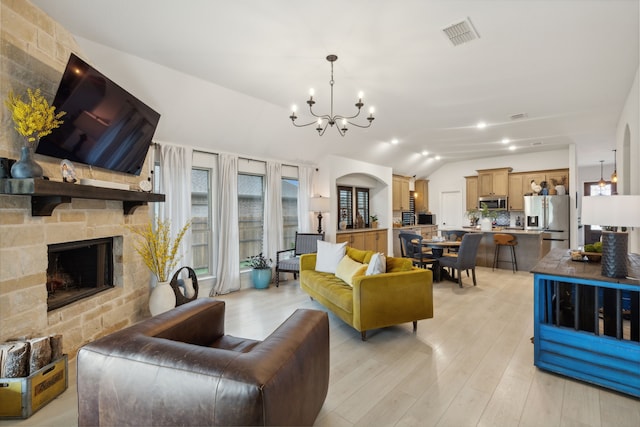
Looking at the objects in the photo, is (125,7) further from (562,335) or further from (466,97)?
(562,335)

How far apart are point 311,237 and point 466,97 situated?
3.45 meters

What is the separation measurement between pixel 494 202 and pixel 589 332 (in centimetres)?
651

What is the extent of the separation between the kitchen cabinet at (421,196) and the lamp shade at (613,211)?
24.4ft

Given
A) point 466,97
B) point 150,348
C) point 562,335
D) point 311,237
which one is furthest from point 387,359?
point 466,97

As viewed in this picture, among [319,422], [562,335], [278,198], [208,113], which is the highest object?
[208,113]

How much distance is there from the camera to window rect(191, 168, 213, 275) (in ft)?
15.8

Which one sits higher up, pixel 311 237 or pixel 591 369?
pixel 311 237

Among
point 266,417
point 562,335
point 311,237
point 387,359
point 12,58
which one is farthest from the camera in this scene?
point 311,237

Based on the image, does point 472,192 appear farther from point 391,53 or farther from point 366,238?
point 391,53

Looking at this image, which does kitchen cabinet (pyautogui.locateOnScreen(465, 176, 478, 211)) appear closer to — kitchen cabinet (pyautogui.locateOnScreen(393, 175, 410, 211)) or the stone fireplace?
kitchen cabinet (pyautogui.locateOnScreen(393, 175, 410, 211))

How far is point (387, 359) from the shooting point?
2736mm

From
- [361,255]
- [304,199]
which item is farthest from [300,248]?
[361,255]

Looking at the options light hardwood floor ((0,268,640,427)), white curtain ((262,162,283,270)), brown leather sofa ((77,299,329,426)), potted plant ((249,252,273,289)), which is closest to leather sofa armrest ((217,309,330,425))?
brown leather sofa ((77,299,329,426))

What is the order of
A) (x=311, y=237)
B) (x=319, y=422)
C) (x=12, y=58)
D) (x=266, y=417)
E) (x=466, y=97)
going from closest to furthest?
(x=266, y=417), (x=319, y=422), (x=12, y=58), (x=466, y=97), (x=311, y=237)
